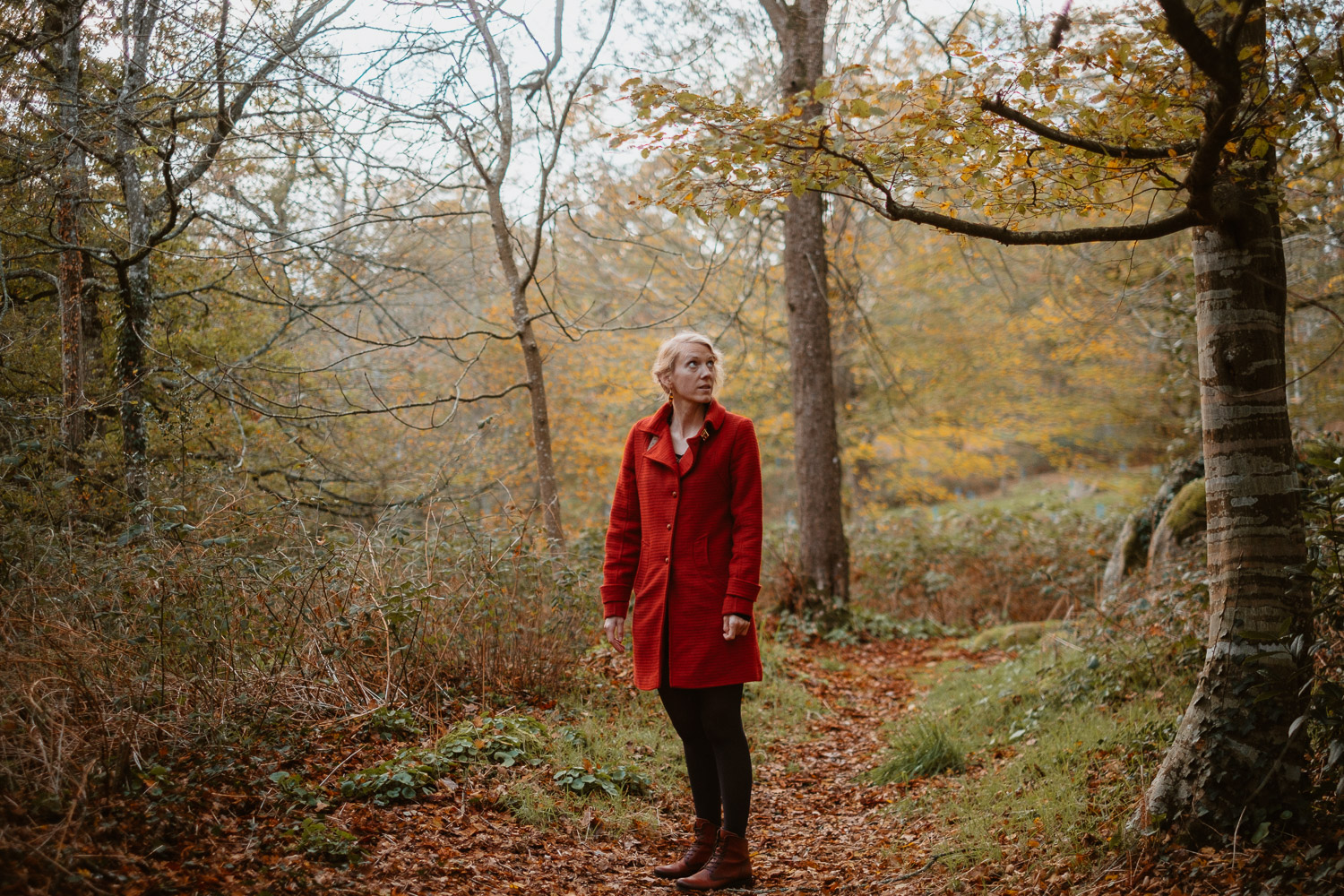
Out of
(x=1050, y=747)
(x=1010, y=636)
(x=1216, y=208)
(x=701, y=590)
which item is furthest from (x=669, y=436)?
(x=1010, y=636)

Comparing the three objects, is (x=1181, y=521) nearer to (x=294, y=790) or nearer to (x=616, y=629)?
(x=616, y=629)

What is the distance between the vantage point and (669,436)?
137 inches

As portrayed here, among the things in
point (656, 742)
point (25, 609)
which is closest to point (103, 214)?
point (25, 609)

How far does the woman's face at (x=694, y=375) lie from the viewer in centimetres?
342

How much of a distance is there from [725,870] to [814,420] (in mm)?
5472

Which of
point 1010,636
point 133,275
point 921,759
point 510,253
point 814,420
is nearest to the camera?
point 921,759

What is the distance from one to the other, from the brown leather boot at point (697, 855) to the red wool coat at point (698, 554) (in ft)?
2.00

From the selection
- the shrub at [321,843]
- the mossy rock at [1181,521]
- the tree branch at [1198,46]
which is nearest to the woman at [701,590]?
the shrub at [321,843]

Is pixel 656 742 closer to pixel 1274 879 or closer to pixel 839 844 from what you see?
pixel 839 844

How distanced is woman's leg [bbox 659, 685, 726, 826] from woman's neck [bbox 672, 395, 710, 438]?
1.01m

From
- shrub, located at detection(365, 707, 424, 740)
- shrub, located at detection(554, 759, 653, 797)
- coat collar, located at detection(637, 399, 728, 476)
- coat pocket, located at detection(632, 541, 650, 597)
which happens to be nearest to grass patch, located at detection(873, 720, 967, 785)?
shrub, located at detection(554, 759, 653, 797)

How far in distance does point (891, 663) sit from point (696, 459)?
4.99 metres

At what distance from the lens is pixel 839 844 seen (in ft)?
12.6

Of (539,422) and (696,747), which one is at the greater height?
(539,422)
